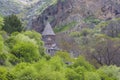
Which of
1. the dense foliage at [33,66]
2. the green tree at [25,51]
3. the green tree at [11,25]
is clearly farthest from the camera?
the green tree at [11,25]

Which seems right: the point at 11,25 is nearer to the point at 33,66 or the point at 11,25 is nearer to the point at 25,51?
the point at 25,51

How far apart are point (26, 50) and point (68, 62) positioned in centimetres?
2511

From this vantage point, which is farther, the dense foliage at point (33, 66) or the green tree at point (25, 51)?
the green tree at point (25, 51)

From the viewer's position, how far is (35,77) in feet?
175

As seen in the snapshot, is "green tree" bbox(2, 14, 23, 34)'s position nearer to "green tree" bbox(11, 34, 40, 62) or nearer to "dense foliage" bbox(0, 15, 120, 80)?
"dense foliage" bbox(0, 15, 120, 80)

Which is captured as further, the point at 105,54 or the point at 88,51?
the point at 88,51

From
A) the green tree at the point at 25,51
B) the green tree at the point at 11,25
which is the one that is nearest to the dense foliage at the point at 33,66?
the green tree at the point at 25,51

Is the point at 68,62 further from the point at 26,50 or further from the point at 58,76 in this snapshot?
the point at 58,76

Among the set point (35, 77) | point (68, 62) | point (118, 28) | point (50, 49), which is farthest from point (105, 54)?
point (118, 28)

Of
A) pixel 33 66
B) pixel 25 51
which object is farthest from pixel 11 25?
pixel 33 66

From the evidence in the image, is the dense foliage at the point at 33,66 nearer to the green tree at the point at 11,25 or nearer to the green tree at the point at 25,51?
the green tree at the point at 25,51

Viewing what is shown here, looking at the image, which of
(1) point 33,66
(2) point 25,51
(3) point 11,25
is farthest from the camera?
(3) point 11,25

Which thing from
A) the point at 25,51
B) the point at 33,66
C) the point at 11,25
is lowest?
the point at 33,66

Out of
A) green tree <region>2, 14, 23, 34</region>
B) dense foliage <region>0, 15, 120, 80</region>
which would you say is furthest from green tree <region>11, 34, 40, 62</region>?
green tree <region>2, 14, 23, 34</region>
